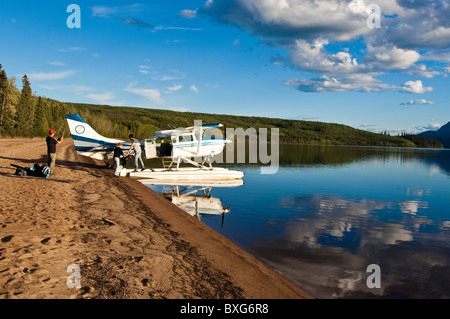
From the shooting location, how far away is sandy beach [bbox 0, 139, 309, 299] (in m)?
3.53

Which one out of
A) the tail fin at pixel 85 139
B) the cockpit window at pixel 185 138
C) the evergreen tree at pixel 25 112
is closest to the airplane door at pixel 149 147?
the cockpit window at pixel 185 138

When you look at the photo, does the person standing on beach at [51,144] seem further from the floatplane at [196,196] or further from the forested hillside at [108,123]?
the forested hillside at [108,123]

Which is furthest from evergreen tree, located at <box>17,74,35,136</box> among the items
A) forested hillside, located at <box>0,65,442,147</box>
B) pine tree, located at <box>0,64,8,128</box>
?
pine tree, located at <box>0,64,8,128</box>

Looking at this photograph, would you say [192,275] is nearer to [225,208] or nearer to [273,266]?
[273,266]

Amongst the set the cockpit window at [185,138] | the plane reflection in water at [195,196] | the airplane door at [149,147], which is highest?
the cockpit window at [185,138]

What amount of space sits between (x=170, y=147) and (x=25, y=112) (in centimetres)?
4859

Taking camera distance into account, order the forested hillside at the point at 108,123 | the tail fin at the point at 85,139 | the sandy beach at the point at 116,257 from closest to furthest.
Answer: the sandy beach at the point at 116,257 → the tail fin at the point at 85,139 → the forested hillside at the point at 108,123

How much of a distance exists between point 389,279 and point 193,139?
1297 centimetres

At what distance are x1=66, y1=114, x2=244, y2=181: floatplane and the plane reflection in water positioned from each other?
1.70 feet

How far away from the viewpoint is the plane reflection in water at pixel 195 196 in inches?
421

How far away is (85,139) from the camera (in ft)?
56.3

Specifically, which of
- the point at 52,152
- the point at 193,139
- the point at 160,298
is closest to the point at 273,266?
the point at 160,298

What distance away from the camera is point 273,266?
5.89 metres

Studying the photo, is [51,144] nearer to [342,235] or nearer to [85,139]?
[85,139]
